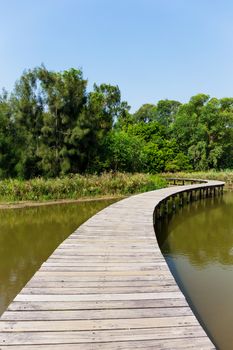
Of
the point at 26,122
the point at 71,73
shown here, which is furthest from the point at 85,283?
the point at 71,73

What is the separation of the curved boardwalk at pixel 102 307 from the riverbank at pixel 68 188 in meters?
9.91

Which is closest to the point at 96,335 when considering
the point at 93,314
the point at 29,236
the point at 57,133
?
the point at 93,314

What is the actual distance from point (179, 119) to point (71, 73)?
19.5 meters

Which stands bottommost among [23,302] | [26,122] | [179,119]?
[23,302]

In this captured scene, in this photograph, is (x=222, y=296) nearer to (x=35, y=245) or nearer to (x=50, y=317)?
(x=50, y=317)

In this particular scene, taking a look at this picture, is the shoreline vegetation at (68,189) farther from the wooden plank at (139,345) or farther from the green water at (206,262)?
the wooden plank at (139,345)

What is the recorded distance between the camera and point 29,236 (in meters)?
8.92

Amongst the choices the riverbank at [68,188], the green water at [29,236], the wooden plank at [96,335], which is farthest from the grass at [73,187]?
the wooden plank at [96,335]

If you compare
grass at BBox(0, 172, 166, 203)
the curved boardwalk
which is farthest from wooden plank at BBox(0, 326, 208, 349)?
grass at BBox(0, 172, 166, 203)

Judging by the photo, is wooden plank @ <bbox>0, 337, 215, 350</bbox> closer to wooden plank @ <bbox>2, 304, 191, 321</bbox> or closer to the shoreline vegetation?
wooden plank @ <bbox>2, 304, 191, 321</bbox>

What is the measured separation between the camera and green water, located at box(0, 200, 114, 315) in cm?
579

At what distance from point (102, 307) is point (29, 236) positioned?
20.3 ft

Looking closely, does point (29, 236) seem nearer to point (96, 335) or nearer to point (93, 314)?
point (93, 314)

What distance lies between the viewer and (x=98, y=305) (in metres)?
3.23
